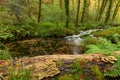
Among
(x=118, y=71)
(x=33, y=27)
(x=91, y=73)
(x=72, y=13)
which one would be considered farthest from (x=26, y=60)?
(x=72, y=13)

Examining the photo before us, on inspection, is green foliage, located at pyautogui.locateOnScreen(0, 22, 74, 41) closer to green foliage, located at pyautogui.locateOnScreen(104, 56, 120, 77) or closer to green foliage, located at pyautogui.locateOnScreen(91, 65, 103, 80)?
green foliage, located at pyautogui.locateOnScreen(91, 65, 103, 80)

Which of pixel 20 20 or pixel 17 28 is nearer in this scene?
pixel 17 28

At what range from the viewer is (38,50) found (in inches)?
539

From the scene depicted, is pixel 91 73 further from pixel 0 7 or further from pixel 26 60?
pixel 0 7

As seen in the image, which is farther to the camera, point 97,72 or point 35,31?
point 35,31

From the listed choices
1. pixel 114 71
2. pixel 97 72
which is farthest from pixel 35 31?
pixel 114 71

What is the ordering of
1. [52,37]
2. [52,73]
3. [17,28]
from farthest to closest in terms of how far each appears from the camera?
[52,37]
[17,28]
[52,73]

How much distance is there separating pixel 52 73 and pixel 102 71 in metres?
1.24

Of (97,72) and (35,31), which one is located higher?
(97,72)

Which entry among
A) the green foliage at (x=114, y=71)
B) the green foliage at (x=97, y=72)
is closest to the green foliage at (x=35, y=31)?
the green foliage at (x=97, y=72)

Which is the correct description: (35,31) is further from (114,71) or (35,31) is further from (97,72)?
(114,71)

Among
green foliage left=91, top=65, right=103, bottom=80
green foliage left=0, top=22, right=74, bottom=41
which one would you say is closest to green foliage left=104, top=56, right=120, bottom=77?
green foliage left=91, top=65, right=103, bottom=80

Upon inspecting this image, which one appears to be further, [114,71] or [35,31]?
[35,31]

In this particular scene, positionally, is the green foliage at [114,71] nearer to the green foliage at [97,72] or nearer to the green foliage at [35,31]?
the green foliage at [97,72]
